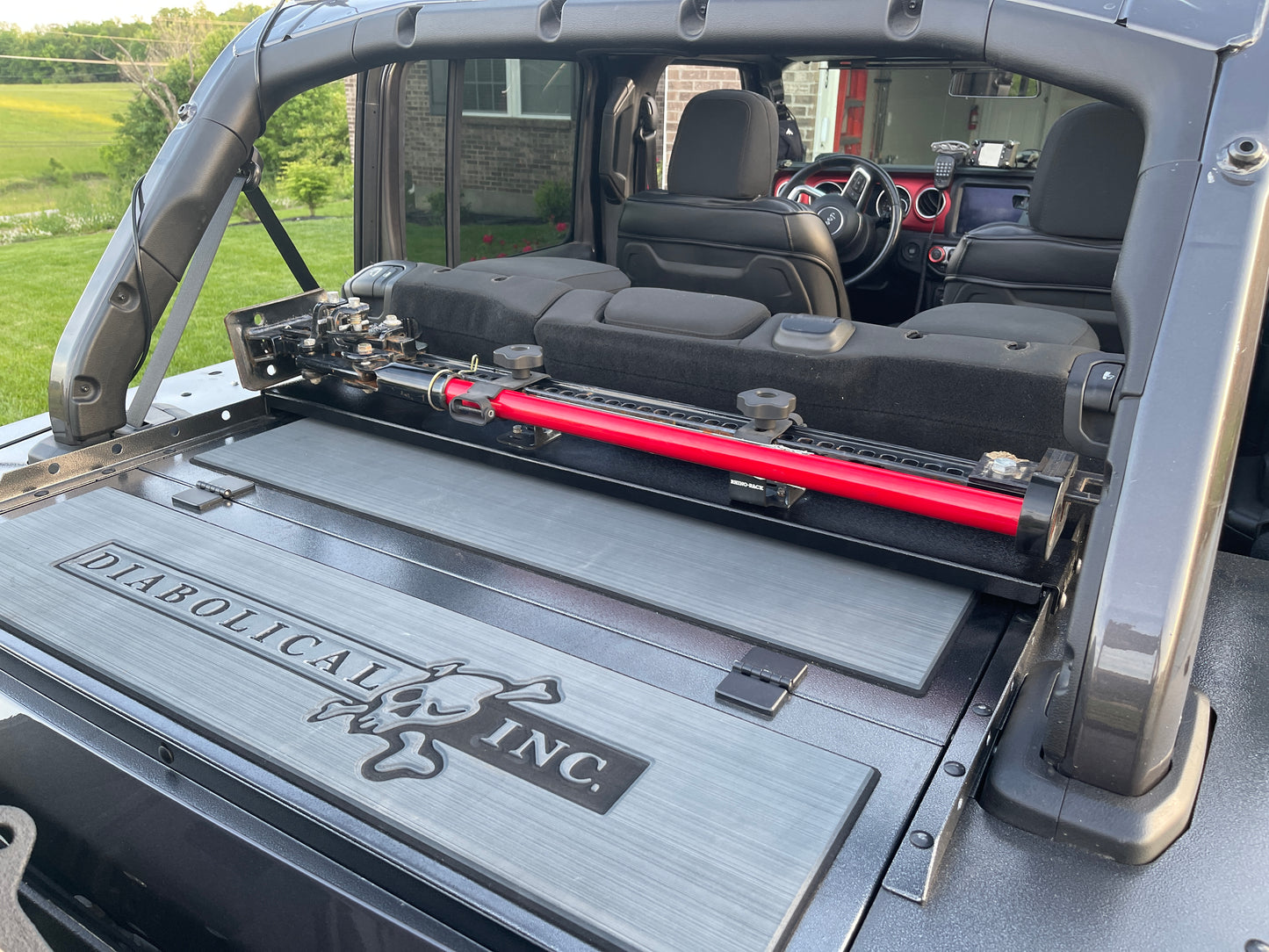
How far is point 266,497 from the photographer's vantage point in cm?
215

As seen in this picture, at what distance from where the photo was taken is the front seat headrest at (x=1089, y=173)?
3.03 m

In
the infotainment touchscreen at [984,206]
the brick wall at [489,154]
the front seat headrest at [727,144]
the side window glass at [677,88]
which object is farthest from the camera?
the side window glass at [677,88]

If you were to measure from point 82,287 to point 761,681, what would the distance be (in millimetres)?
9414

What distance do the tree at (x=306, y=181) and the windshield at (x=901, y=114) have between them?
21.6ft

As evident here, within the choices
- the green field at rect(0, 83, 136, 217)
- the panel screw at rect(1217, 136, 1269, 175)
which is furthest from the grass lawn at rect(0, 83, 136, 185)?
the panel screw at rect(1217, 136, 1269, 175)

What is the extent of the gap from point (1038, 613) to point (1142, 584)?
1.85ft

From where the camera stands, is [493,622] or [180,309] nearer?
[493,622]

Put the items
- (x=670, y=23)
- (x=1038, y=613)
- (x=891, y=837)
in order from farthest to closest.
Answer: (x=670, y=23) → (x=1038, y=613) → (x=891, y=837)

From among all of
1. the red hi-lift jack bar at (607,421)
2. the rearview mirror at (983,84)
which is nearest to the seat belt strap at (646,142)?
the rearview mirror at (983,84)

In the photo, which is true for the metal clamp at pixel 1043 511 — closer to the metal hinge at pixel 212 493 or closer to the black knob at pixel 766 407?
the black knob at pixel 766 407

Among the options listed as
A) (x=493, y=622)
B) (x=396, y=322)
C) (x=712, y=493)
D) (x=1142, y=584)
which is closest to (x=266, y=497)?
(x=396, y=322)

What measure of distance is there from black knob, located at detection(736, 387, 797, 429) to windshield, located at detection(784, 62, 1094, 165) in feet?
18.7

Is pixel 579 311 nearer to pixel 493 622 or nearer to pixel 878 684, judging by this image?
pixel 493 622

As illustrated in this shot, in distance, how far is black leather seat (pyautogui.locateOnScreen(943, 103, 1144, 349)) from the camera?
10.1ft
